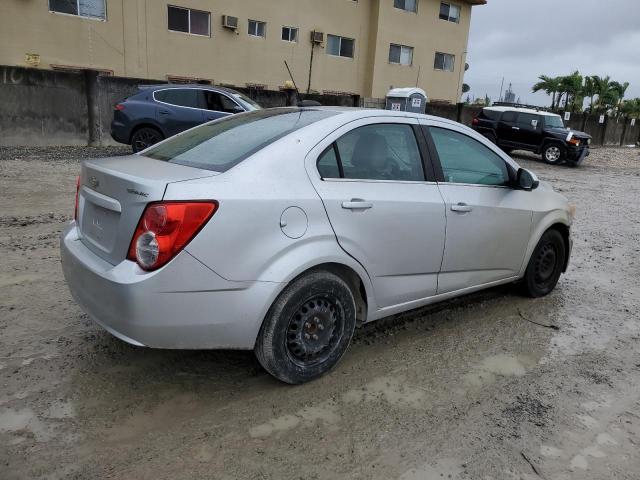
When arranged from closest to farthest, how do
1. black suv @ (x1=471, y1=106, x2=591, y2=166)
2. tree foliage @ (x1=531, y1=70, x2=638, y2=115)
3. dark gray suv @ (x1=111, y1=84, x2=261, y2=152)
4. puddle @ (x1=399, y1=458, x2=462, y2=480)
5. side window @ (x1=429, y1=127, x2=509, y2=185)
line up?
puddle @ (x1=399, y1=458, x2=462, y2=480), side window @ (x1=429, y1=127, x2=509, y2=185), dark gray suv @ (x1=111, y1=84, x2=261, y2=152), black suv @ (x1=471, y1=106, x2=591, y2=166), tree foliage @ (x1=531, y1=70, x2=638, y2=115)

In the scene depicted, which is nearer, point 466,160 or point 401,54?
point 466,160

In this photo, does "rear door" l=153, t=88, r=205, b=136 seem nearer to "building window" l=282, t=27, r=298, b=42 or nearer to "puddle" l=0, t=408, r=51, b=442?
"puddle" l=0, t=408, r=51, b=442

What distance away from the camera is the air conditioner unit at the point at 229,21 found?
69.8 ft

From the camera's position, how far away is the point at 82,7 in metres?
18.4

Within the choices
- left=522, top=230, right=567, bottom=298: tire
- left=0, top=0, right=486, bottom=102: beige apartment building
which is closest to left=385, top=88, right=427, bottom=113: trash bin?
left=0, top=0, right=486, bottom=102: beige apartment building

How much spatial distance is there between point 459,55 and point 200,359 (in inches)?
1180

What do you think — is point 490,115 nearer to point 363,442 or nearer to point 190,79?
point 190,79

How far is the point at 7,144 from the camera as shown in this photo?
12648mm

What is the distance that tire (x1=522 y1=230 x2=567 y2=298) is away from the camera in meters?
4.69

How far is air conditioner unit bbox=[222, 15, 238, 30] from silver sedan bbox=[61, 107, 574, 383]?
1930cm

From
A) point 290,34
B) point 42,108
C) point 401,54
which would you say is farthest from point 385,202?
point 401,54

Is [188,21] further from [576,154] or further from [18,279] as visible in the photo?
[18,279]

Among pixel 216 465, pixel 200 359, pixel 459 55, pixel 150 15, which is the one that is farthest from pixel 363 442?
pixel 459 55

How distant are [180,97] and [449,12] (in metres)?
22.1
